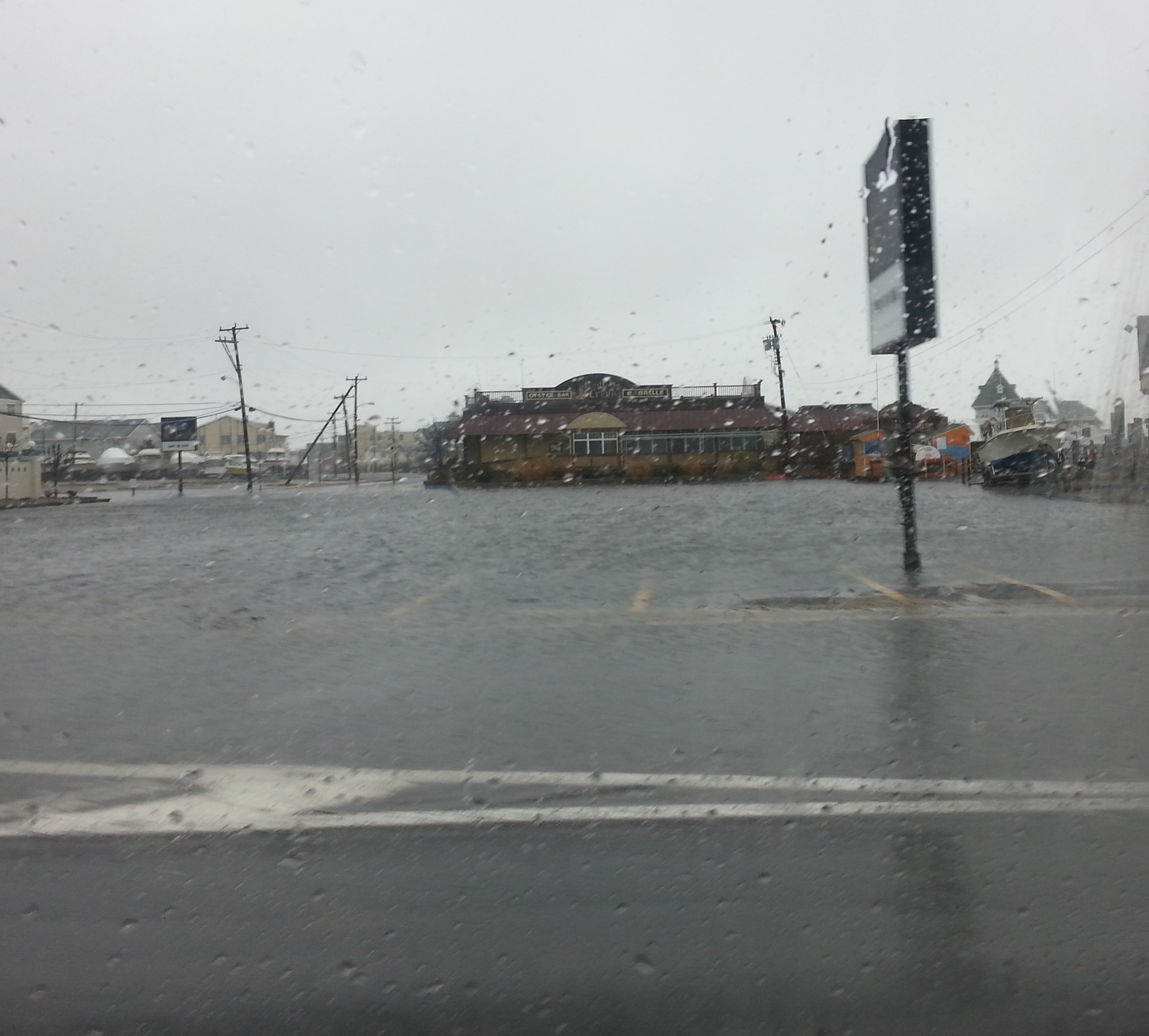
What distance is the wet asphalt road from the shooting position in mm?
3215

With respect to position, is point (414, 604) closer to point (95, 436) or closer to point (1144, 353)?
point (1144, 353)

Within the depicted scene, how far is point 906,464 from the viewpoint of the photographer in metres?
13.0

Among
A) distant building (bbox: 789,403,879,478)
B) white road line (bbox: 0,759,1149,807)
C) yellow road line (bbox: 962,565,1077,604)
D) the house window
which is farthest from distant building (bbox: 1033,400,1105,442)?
white road line (bbox: 0,759,1149,807)

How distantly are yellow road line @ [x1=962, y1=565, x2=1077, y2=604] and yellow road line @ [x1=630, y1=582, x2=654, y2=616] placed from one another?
12.1 feet

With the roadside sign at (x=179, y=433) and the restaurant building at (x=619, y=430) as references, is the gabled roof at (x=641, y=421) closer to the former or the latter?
the restaurant building at (x=619, y=430)

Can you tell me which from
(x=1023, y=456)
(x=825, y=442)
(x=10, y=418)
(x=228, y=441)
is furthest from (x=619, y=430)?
(x=228, y=441)

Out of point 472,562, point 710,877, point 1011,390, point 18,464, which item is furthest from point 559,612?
point 1011,390

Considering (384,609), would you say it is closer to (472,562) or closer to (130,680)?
(130,680)

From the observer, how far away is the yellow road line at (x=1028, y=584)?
10828mm

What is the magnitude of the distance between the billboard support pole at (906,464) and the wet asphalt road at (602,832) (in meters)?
0.50

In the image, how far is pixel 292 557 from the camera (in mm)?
17609

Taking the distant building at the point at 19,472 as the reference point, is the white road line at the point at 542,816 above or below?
below

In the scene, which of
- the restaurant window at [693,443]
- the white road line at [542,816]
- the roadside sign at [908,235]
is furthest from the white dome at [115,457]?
the white road line at [542,816]

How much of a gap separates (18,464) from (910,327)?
4462 centimetres
